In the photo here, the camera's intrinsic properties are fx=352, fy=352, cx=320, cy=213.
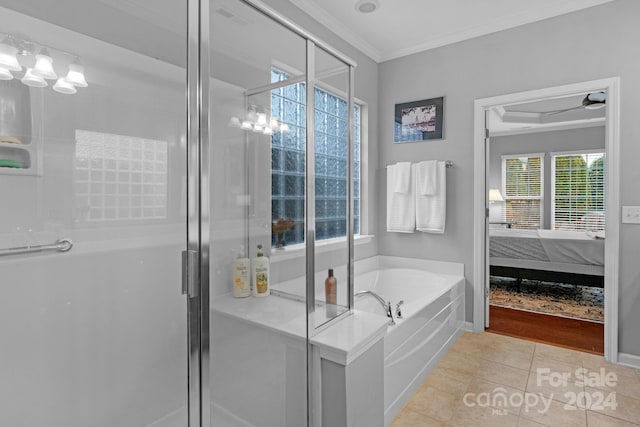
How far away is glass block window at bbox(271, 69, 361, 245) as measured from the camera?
1.37m

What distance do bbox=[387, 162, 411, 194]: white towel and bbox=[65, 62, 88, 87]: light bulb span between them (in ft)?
9.06

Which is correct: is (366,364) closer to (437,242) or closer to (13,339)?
(13,339)

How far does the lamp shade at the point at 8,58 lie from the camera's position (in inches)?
36.7

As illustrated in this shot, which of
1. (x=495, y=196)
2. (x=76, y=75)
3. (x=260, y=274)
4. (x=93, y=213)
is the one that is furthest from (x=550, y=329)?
(x=495, y=196)

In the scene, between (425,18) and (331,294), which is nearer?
(331,294)

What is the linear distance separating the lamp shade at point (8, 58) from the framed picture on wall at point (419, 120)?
3.06 metres

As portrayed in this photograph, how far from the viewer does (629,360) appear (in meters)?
2.51

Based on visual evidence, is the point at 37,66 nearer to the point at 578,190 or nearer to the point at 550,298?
the point at 550,298

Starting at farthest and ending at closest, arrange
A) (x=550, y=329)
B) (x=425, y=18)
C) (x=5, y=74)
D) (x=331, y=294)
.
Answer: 1. (x=550, y=329)
2. (x=425, y=18)
3. (x=331, y=294)
4. (x=5, y=74)

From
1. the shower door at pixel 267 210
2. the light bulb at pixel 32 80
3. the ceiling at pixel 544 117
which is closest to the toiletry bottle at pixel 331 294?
the shower door at pixel 267 210

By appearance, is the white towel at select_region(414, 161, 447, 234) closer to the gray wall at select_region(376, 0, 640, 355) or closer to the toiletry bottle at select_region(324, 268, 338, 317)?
the gray wall at select_region(376, 0, 640, 355)

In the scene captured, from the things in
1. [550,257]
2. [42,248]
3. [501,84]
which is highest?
[501,84]

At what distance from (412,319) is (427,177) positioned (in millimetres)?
1522

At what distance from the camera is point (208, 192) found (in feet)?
3.62
